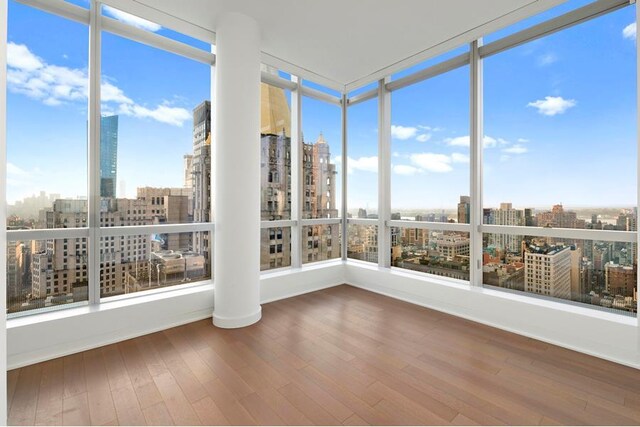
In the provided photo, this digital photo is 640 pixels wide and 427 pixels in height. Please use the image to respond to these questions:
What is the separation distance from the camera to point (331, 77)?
4699 millimetres

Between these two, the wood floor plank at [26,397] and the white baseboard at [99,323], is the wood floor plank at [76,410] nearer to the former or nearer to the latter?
the wood floor plank at [26,397]

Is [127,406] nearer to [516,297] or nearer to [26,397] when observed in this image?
[26,397]

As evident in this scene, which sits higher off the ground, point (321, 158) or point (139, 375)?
point (321, 158)

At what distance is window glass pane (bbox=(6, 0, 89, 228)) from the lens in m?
2.72

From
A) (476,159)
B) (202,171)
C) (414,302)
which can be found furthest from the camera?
(414,302)

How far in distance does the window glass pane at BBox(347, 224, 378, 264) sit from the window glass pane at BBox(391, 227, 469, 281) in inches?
12.5

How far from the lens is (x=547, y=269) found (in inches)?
128

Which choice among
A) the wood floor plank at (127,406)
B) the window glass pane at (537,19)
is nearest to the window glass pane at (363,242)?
the window glass pane at (537,19)

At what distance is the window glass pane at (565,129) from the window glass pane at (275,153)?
2815 mm

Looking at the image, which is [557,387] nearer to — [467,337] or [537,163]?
[467,337]

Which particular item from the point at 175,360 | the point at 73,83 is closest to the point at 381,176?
the point at 175,360

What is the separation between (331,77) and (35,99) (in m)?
3.65

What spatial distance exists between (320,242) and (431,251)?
1857mm

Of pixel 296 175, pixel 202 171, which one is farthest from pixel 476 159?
pixel 202 171
